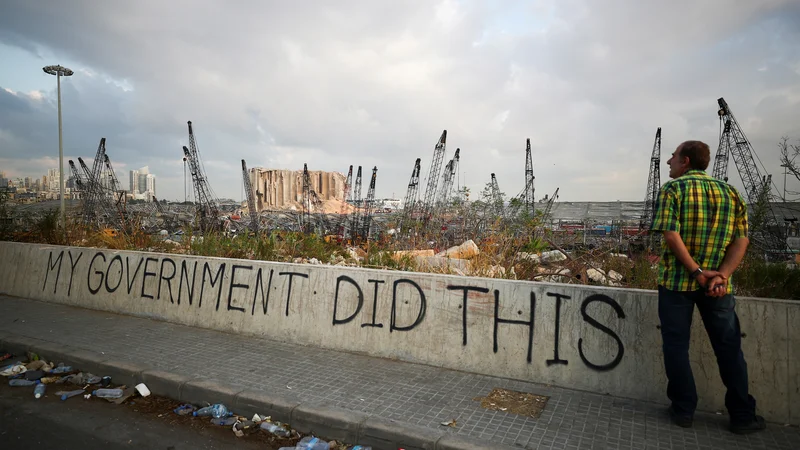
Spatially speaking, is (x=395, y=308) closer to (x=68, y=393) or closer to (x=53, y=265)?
(x=68, y=393)

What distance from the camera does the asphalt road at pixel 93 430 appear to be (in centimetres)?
342

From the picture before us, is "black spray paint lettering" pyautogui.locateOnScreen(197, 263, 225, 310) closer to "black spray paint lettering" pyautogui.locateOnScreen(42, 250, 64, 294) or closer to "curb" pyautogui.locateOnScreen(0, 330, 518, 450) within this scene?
"curb" pyautogui.locateOnScreen(0, 330, 518, 450)

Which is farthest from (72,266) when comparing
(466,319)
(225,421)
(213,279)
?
(466,319)

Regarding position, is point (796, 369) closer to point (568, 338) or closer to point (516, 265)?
point (568, 338)

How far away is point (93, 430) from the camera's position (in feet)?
12.0

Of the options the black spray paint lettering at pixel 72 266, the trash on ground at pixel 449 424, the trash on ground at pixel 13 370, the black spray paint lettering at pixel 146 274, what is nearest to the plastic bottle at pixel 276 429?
the trash on ground at pixel 449 424

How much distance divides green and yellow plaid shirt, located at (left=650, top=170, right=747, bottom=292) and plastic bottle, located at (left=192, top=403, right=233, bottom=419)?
11.9 ft

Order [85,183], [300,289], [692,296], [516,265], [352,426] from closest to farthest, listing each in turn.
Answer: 1. [692,296]
2. [352,426]
3. [300,289]
4. [516,265]
5. [85,183]

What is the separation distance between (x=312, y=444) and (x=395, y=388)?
979 millimetres

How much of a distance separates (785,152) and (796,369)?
33.9 feet

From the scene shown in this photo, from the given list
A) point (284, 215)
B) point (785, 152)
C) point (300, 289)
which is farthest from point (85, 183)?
point (785, 152)

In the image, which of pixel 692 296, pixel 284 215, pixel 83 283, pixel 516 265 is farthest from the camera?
pixel 284 215

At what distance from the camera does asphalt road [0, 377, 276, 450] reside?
3.42m

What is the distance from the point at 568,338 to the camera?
4129mm
